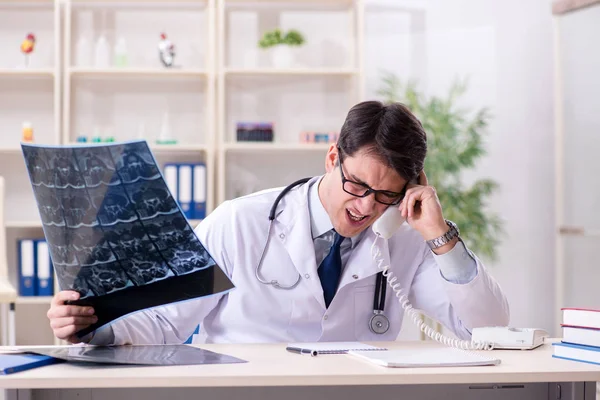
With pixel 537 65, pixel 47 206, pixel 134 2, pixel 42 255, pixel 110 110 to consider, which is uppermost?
pixel 134 2

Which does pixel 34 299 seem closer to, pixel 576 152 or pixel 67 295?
pixel 67 295

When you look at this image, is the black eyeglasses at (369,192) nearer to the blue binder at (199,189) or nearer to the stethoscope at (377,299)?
the stethoscope at (377,299)

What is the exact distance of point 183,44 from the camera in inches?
176

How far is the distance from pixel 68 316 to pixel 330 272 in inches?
25.5

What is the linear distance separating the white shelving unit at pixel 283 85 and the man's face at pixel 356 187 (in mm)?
2613

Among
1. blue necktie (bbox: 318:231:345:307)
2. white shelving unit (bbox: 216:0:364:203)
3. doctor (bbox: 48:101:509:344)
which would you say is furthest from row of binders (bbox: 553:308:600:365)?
white shelving unit (bbox: 216:0:364:203)

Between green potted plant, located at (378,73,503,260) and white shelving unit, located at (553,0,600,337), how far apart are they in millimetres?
402

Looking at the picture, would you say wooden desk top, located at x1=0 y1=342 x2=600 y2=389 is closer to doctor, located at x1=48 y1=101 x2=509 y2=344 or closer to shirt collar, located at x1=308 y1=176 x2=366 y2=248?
doctor, located at x1=48 y1=101 x2=509 y2=344

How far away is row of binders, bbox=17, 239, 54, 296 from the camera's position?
4094 mm

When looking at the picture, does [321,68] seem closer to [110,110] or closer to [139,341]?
[110,110]

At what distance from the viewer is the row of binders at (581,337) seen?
138 cm

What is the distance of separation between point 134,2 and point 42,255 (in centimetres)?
153

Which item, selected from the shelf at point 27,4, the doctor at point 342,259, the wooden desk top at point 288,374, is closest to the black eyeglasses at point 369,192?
the doctor at point 342,259

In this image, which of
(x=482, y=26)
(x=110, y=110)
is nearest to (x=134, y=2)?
(x=110, y=110)
